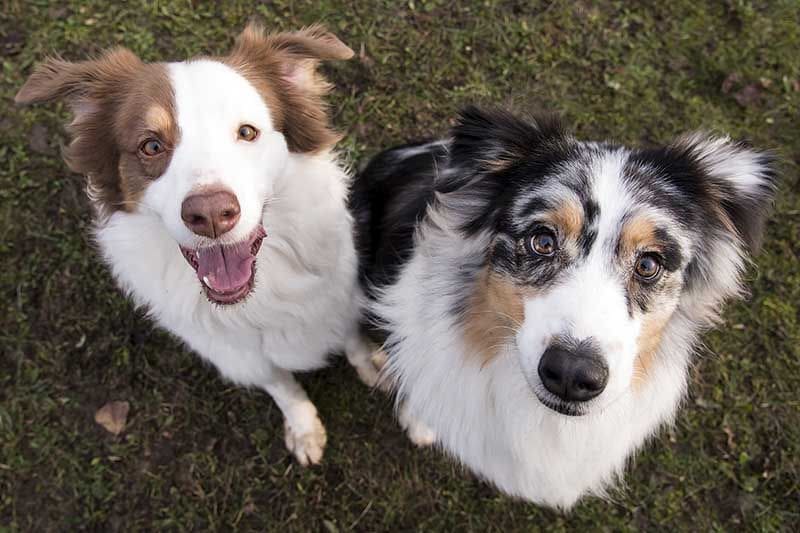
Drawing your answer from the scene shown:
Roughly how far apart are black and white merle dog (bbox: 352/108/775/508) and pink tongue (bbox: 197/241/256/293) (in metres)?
0.77

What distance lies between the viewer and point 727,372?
4.38 meters

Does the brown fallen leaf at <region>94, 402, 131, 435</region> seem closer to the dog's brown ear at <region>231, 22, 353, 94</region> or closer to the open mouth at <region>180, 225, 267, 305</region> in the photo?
the open mouth at <region>180, 225, 267, 305</region>

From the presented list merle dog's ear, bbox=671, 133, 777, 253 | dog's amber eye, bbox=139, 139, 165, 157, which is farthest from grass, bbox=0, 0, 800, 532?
dog's amber eye, bbox=139, 139, 165, 157

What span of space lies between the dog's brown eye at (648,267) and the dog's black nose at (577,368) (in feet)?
1.42

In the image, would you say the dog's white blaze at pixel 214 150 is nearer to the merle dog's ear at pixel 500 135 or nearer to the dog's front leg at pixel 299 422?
the merle dog's ear at pixel 500 135

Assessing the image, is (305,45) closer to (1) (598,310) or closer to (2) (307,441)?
(1) (598,310)

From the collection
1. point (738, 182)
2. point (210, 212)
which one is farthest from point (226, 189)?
point (738, 182)

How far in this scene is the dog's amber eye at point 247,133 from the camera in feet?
8.55

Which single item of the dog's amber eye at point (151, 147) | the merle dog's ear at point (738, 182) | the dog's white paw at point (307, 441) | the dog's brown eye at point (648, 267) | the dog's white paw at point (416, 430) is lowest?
the dog's white paw at point (307, 441)

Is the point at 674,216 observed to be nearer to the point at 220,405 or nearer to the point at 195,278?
the point at 195,278

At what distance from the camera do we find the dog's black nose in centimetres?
210

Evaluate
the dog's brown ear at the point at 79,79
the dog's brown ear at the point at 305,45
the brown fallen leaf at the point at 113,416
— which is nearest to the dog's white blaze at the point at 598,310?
the dog's brown ear at the point at 305,45

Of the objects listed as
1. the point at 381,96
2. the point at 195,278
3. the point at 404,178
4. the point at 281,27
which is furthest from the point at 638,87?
the point at 195,278

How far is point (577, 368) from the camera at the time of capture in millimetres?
2098
